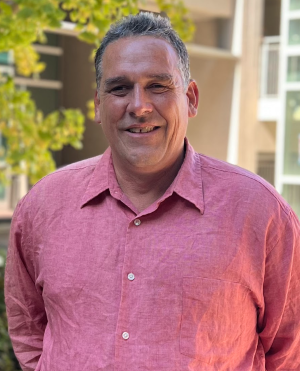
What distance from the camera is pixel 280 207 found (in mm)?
1923

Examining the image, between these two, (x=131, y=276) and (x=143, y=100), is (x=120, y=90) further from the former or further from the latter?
(x=131, y=276)

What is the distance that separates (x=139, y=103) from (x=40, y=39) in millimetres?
2760

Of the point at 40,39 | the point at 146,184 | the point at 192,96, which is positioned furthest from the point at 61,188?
the point at 40,39

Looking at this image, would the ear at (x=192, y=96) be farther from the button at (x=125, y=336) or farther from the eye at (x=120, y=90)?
the button at (x=125, y=336)

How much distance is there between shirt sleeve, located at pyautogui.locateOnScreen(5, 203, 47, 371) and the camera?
2223 millimetres

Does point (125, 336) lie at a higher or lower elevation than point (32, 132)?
lower

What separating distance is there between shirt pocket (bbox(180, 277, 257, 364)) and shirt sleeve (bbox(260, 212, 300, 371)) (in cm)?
13

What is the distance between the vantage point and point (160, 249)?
1868mm

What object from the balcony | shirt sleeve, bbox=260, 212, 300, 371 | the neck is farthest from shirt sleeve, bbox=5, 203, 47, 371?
the balcony

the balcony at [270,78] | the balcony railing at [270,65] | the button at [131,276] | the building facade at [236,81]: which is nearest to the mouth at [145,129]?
the button at [131,276]

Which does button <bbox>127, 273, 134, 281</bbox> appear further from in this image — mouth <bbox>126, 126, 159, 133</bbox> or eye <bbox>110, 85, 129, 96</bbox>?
eye <bbox>110, 85, 129, 96</bbox>

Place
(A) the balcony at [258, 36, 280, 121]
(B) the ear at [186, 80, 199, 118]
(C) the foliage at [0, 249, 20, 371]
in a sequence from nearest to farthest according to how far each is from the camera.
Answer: (B) the ear at [186, 80, 199, 118] → (C) the foliage at [0, 249, 20, 371] → (A) the balcony at [258, 36, 280, 121]

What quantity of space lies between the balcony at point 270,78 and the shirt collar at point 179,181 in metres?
10.7

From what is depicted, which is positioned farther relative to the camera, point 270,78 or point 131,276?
point 270,78
